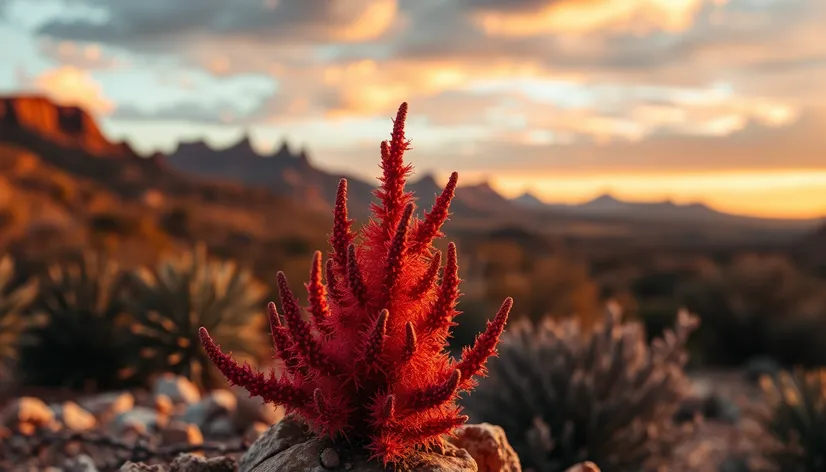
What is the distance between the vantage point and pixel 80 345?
9.79 m

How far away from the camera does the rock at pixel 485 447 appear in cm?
338

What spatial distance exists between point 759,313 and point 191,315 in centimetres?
1352

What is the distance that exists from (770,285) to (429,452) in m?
17.8

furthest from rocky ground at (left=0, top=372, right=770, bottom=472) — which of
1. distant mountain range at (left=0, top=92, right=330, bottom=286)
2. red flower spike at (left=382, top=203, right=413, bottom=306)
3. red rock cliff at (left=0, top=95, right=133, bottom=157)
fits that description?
red rock cliff at (left=0, top=95, right=133, bottom=157)

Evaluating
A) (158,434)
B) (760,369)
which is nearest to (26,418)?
(158,434)

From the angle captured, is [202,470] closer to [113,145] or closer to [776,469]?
[776,469]

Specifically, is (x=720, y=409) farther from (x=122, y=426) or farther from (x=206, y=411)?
(x=122, y=426)

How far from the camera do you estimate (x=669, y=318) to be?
58.5 feet

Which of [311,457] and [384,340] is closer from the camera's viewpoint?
[384,340]

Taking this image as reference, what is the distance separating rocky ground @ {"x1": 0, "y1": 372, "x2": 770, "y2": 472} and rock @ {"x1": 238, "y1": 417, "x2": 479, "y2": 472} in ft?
1.24

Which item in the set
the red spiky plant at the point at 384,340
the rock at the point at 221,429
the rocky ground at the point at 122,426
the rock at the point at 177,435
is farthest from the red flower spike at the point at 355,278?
the rock at the point at 221,429

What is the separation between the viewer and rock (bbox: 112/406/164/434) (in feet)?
21.2

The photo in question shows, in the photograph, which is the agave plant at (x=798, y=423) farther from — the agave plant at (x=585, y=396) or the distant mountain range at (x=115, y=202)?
the distant mountain range at (x=115, y=202)

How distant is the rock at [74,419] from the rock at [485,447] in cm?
470
